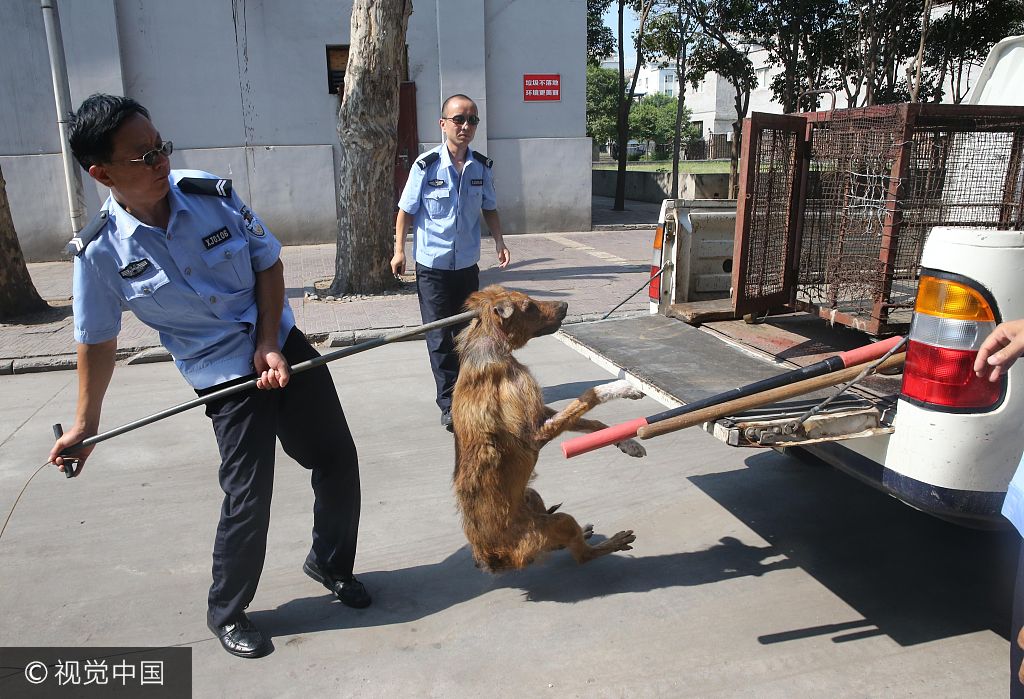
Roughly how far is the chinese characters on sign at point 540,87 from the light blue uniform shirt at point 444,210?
929 centimetres

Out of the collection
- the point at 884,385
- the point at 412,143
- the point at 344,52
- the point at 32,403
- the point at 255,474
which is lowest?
the point at 32,403

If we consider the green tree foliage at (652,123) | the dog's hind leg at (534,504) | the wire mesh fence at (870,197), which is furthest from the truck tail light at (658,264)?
the green tree foliage at (652,123)

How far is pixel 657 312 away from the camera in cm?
495

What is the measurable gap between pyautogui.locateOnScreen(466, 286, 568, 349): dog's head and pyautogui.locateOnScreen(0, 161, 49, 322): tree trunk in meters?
7.10

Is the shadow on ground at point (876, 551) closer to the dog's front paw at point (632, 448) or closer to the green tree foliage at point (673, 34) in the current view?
the dog's front paw at point (632, 448)

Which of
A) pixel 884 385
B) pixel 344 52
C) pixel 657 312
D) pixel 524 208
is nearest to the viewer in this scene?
pixel 884 385

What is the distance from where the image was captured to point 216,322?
285cm

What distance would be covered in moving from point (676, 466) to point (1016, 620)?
2.74 m

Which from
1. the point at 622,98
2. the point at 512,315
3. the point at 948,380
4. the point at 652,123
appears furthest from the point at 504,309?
the point at 652,123

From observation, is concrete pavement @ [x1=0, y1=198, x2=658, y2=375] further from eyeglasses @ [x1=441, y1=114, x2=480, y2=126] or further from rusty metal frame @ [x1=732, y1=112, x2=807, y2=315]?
rusty metal frame @ [x1=732, y1=112, x2=807, y2=315]

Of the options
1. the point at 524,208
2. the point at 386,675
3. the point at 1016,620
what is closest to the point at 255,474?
the point at 386,675

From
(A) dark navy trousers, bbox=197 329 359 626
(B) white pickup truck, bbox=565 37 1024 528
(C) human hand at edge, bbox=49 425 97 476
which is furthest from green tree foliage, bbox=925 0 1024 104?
(C) human hand at edge, bbox=49 425 97 476

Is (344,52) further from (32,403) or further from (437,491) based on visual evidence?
(437,491)

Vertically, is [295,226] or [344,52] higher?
[344,52]
